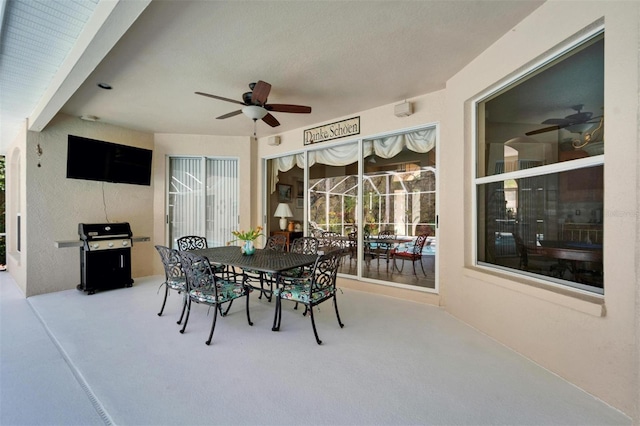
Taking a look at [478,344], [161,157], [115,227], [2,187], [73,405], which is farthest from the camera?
[2,187]

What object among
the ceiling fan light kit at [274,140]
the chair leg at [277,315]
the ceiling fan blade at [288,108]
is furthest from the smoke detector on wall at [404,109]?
the chair leg at [277,315]

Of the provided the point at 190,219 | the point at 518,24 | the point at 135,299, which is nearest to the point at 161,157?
the point at 190,219

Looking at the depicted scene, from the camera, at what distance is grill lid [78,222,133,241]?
4254 millimetres

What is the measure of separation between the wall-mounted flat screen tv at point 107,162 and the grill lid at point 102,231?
80cm

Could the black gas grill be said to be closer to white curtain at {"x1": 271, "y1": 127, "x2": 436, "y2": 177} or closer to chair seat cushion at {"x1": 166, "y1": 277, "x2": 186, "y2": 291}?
chair seat cushion at {"x1": 166, "y1": 277, "x2": 186, "y2": 291}

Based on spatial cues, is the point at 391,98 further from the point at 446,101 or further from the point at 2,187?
the point at 2,187

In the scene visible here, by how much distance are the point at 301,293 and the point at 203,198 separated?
3703 mm

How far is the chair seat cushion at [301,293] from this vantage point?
2.76 m

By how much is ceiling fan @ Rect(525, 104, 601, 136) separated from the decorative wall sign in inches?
98.6

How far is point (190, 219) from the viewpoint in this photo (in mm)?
5633

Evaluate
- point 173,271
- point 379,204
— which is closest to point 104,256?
point 173,271

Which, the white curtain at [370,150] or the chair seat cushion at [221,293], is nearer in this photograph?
the chair seat cushion at [221,293]

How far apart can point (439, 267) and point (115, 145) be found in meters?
5.44

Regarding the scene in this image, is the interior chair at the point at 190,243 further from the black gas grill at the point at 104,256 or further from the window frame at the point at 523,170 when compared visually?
the window frame at the point at 523,170
